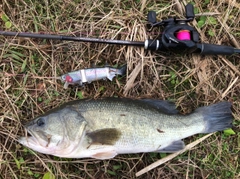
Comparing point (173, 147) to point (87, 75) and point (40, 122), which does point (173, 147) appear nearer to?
point (87, 75)

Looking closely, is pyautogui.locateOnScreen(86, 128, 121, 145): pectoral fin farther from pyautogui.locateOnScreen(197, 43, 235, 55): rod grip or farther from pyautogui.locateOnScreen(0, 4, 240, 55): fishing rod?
pyautogui.locateOnScreen(197, 43, 235, 55): rod grip

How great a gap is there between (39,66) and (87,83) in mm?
615

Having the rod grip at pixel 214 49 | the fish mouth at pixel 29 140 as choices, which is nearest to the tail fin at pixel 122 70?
the rod grip at pixel 214 49

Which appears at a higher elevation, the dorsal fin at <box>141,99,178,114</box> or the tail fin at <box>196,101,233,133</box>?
the dorsal fin at <box>141,99,178,114</box>

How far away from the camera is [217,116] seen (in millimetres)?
3727

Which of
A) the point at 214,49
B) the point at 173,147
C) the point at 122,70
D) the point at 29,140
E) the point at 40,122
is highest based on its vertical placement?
the point at 214,49

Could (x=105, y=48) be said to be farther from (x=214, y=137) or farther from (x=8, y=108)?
(x=214, y=137)

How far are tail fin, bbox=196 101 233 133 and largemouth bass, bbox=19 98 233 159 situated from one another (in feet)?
0.39

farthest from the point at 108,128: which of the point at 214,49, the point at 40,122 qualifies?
the point at 214,49

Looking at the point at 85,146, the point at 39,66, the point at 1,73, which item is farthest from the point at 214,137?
the point at 1,73

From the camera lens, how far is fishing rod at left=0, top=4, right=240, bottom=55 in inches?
141

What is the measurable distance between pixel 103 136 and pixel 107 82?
785mm

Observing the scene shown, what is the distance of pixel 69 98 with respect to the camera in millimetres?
3809

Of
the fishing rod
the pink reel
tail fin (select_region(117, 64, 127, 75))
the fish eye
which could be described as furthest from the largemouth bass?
the pink reel
